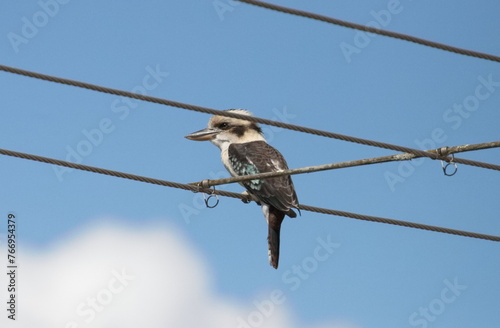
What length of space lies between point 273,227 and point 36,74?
4.48m

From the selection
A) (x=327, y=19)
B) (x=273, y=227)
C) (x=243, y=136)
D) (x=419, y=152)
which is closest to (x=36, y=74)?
(x=327, y=19)

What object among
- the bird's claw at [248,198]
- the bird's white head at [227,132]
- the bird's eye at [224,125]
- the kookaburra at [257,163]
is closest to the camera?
the kookaburra at [257,163]

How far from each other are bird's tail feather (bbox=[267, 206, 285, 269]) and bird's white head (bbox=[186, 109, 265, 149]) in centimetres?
156

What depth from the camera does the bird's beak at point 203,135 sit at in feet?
41.9

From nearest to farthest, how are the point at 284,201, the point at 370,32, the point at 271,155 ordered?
1. the point at 370,32
2. the point at 284,201
3. the point at 271,155

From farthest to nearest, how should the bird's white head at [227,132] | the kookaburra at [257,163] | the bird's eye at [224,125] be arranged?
the bird's eye at [224,125]
the bird's white head at [227,132]
the kookaburra at [257,163]

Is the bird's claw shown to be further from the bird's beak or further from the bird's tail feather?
the bird's beak

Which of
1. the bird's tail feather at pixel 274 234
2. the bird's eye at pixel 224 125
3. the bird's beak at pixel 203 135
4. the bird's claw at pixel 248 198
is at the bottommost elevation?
the bird's tail feather at pixel 274 234

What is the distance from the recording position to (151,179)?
855 centimetres

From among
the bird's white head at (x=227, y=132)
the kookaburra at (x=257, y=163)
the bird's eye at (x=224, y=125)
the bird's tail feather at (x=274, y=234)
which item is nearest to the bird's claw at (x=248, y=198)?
the kookaburra at (x=257, y=163)

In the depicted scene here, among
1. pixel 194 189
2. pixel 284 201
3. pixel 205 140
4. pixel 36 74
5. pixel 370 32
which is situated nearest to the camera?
pixel 36 74

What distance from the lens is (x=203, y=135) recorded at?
12789mm

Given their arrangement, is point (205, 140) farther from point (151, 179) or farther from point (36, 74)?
point (36, 74)

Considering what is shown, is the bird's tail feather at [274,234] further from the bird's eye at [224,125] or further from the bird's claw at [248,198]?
the bird's eye at [224,125]
